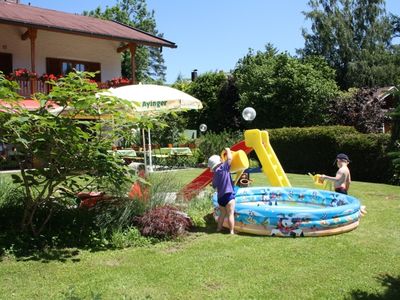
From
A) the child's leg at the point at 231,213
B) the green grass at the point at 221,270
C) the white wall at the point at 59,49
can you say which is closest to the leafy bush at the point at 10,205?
the green grass at the point at 221,270

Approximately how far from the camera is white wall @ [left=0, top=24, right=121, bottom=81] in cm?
2002

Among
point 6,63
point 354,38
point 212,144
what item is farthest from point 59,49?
point 354,38

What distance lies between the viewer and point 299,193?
33.9 ft

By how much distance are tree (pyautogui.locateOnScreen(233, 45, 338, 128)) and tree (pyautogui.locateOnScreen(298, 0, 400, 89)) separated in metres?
18.6

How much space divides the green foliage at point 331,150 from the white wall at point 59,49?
29.2 feet

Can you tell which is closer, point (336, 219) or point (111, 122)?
point (111, 122)

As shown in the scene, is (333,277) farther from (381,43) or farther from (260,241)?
(381,43)

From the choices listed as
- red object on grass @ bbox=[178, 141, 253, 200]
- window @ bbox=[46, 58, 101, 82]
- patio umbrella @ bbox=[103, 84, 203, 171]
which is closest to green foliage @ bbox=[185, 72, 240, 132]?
window @ bbox=[46, 58, 101, 82]

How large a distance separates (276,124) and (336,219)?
62.8 feet

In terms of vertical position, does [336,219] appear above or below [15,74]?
below

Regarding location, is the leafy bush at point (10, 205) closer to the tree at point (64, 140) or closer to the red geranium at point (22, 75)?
the tree at point (64, 140)

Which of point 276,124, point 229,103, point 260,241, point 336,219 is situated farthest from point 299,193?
point 229,103

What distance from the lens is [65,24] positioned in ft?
67.8

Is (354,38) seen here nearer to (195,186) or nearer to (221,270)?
(195,186)
